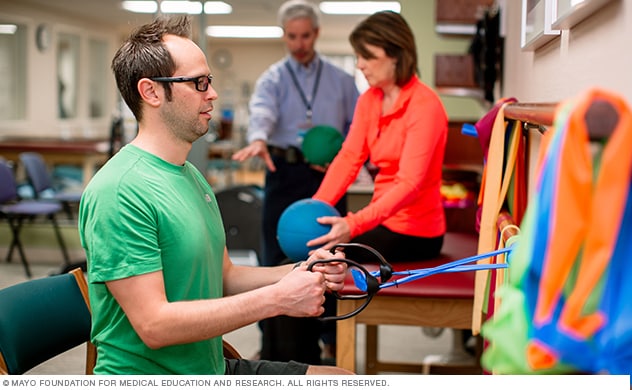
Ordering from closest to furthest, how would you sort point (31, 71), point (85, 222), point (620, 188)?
point (620, 188)
point (85, 222)
point (31, 71)

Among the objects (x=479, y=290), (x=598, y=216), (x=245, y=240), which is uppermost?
(x=598, y=216)

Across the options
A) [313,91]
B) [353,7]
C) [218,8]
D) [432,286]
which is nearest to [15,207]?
[313,91]

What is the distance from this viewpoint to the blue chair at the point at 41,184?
6105 millimetres

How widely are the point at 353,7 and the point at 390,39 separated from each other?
8.60 metres

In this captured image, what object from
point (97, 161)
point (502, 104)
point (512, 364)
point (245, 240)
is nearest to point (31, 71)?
point (97, 161)

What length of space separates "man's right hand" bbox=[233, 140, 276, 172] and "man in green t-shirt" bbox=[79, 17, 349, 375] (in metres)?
1.39

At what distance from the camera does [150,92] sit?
1.57 meters

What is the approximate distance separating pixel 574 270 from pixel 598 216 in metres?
0.07

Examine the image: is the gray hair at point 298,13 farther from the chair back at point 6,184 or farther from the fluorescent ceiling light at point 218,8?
the fluorescent ceiling light at point 218,8

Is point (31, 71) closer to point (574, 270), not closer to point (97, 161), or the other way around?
point (97, 161)

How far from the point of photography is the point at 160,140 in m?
1.59

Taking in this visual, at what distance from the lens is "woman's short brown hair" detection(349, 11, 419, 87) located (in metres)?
2.53

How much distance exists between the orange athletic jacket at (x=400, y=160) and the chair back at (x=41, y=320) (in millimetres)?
879

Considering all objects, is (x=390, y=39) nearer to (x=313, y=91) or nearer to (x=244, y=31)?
(x=313, y=91)
